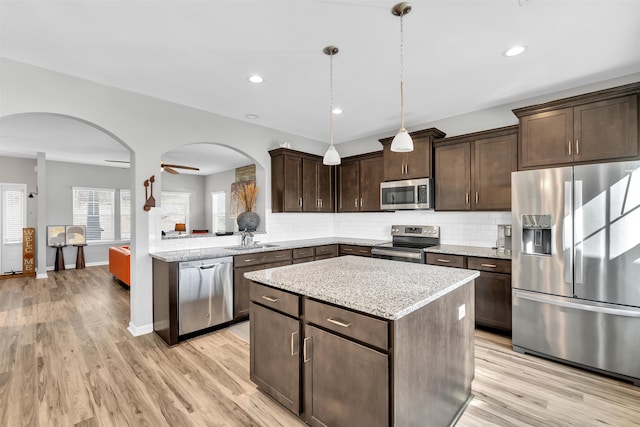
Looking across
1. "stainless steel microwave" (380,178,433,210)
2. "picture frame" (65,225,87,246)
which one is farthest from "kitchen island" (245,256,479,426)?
"picture frame" (65,225,87,246)

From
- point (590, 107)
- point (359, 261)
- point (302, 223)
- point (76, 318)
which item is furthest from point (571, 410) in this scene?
point (76, 318)

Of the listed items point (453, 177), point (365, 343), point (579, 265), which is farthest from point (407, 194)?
point (365, 343)

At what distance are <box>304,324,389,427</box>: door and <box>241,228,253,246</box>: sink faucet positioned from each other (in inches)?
100

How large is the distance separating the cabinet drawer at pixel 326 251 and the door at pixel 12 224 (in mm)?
7160

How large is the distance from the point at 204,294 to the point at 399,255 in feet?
8.06

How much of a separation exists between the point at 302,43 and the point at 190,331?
306 centimetres

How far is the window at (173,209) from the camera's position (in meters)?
9.29

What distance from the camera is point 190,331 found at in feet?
10.6

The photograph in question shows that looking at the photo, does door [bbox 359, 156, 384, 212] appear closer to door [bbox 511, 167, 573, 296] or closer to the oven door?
the oven door

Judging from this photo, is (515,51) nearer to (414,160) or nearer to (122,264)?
(414,160)

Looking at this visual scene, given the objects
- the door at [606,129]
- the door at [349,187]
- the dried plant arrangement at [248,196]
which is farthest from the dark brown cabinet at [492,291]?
the dried plant arrangement at [248,196]

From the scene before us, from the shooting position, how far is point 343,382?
159 cm

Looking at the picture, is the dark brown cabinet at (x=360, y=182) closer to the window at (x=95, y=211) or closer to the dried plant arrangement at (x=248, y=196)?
the dried plant arrangement at (x=248, y=196)

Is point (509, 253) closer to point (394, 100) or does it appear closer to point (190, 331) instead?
point (394, 100)
